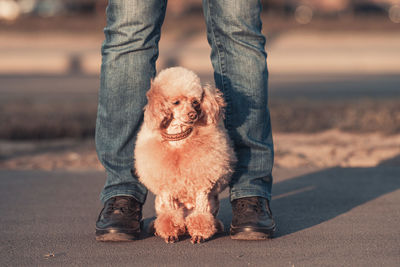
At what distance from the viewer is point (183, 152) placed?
287cm

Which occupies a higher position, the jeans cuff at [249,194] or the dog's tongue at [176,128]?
the dog's tongue at [176,128]

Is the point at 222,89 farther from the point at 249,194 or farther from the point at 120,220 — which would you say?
the point at 120,220

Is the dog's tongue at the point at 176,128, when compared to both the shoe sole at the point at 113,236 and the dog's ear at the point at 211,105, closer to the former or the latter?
the dog's ear at the point at 211,105

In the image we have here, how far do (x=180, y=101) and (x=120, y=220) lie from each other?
0.69m

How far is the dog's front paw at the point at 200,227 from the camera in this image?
2.86m

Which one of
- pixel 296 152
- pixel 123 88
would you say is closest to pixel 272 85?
pixel 296 152

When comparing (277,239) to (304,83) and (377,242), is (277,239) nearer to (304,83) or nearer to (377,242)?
(377,242)

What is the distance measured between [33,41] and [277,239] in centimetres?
2171

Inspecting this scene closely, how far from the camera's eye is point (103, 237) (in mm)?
2947

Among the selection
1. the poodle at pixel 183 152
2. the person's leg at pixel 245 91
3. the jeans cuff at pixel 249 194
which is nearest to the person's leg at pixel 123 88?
the poodle at pixel 183 152

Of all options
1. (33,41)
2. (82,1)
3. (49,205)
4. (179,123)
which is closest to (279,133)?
(49,205)

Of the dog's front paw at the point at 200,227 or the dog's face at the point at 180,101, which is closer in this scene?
the dog's face at the point at 180,101

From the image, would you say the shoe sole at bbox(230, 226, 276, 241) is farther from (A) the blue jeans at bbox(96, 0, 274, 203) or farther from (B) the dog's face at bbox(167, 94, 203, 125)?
(B) the dog's face at bbox(167, 94, 203, 125)

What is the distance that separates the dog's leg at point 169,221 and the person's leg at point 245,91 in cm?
36
